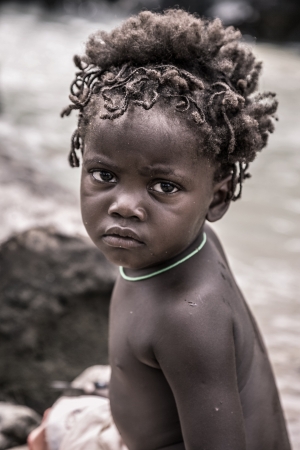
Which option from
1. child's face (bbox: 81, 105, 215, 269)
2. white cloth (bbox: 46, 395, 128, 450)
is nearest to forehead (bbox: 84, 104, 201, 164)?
child's face (bbox: 81, 105, 215, 269)

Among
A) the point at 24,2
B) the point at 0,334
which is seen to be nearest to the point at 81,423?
the point at 0,334

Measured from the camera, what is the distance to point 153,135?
1490mm

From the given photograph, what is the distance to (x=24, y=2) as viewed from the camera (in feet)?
62.4

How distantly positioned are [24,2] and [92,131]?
19.1 metres

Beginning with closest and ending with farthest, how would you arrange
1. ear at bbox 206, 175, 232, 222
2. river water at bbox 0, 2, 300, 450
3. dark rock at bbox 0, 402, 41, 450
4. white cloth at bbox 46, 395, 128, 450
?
ear at bbox 206, 175, 232, 222, white cloth at bbox 46, 395, 128, 450, dark rock at bbox 0, 402, 41, 450, river water at bbox 0, 2, 300, 450

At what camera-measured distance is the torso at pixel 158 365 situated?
5.32 feet

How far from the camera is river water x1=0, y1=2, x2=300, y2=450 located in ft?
9.82

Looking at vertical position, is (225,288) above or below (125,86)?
below

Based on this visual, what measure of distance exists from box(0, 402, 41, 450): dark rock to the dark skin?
3.09 ft

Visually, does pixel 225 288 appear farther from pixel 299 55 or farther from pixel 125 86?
pixel 299 55

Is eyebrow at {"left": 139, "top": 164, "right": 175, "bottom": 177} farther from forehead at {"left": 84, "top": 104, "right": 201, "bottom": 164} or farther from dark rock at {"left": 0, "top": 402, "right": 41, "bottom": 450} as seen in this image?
dark rock at {"left": 0, "top": 402, "right": 41, "bottom": 450}

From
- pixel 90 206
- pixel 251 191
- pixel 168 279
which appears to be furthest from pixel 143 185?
pixel 251 191

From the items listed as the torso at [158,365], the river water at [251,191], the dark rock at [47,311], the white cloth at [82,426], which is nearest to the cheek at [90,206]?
the torso at [158,365]

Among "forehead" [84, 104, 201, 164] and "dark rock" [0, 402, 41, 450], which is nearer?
"forehead" [84, 104, 201, 164]
